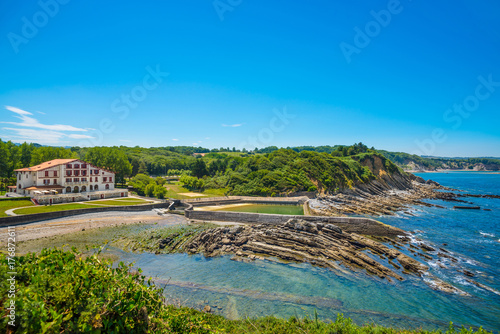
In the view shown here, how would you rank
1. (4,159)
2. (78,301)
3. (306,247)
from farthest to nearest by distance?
(4,159) < (306,247) < (78,301)

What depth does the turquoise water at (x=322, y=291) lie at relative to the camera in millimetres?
15922

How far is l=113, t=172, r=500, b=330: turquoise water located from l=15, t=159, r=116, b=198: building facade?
2942 centimetres

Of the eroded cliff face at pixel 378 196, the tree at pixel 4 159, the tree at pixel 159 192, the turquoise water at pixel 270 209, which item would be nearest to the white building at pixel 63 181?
the tree at pixel 159 192

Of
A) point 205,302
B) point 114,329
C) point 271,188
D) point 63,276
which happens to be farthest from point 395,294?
point 271,188

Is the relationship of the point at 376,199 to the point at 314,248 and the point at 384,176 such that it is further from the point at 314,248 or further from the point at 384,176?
the point at 314,248

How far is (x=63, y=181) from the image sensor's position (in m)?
45.8

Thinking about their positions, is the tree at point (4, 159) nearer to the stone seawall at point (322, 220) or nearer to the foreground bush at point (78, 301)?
the stone seawall at point (322, 220)

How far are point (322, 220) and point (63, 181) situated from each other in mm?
46608

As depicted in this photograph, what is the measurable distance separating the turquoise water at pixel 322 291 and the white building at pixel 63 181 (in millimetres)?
27146

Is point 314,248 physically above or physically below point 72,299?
below

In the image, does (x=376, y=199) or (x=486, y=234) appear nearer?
(x=486, y=234)

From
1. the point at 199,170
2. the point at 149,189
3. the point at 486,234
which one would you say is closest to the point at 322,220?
the point at 486,234

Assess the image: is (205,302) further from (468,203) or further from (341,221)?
(468,203)

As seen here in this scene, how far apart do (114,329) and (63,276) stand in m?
1.58
